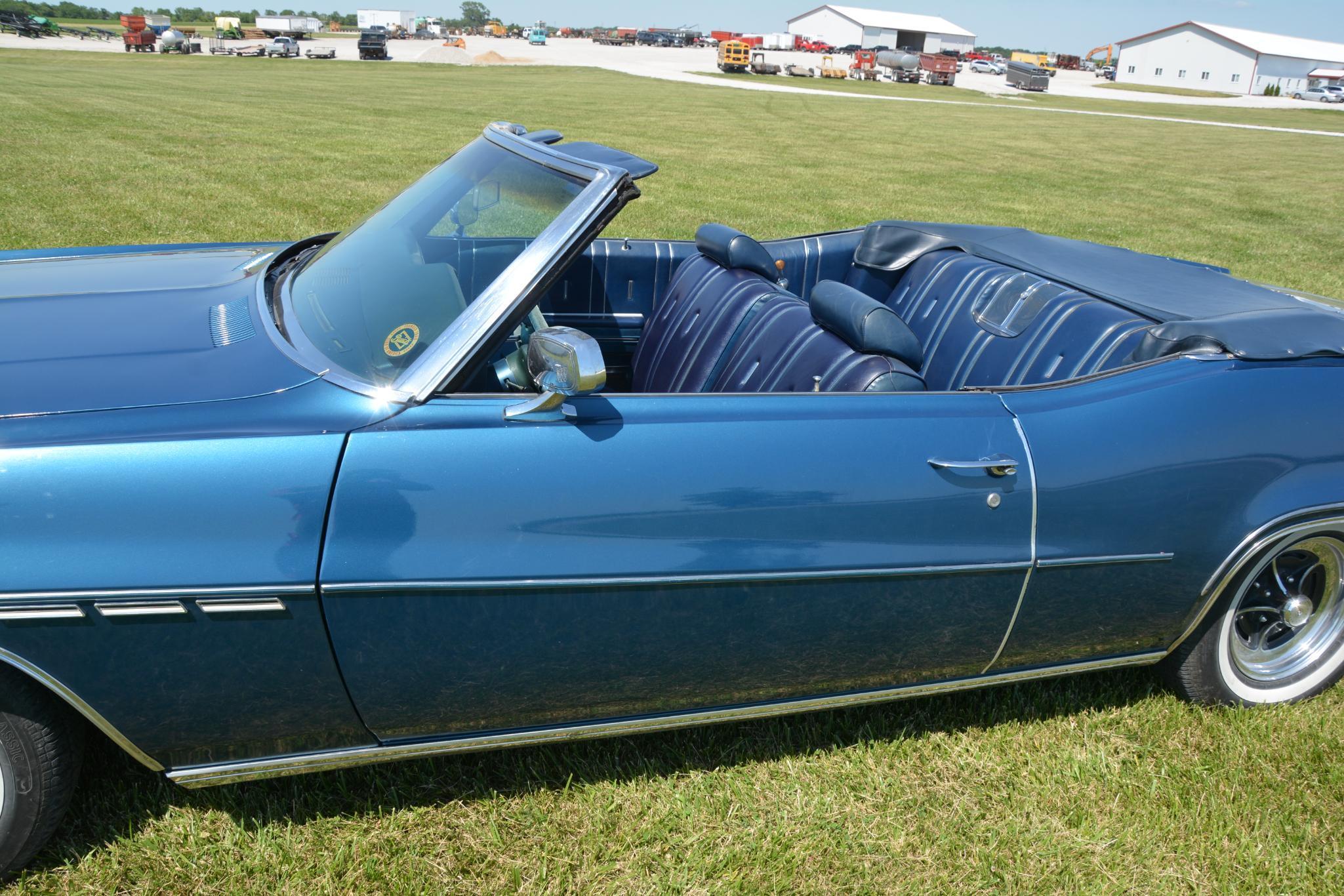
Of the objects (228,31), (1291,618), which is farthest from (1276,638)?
(228,31)

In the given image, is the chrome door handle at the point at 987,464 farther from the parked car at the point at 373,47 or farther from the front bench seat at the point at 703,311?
the parked car at the point at 373,47

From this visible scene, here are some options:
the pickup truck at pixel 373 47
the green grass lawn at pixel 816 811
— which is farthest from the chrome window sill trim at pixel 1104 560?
the pickup truck at pixel 373 47

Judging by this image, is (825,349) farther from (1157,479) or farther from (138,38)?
(138,38)

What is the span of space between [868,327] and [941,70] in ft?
159

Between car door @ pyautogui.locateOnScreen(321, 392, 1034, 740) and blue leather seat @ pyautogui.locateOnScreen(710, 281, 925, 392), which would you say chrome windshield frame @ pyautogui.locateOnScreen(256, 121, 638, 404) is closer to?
car door @ pyautogui.locateOnScreen(321, 392, 1034, 740)

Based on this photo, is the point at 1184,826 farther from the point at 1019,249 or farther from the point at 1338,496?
the point at 1019,249

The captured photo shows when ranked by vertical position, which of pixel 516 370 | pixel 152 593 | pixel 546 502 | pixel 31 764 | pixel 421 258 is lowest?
pixel 31 764

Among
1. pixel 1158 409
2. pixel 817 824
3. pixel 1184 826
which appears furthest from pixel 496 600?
pixel 1184 826

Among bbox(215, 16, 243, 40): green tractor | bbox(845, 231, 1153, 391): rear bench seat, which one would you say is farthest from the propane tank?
bbox(845, 231, 1153, 391): rear bench seat

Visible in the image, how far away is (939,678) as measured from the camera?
231 cm

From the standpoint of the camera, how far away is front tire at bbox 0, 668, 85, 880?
1.77 meters

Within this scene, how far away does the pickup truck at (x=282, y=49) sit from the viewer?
41.0 metres

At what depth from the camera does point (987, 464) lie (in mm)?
2064

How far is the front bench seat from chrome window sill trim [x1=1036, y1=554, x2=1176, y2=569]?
99cm
